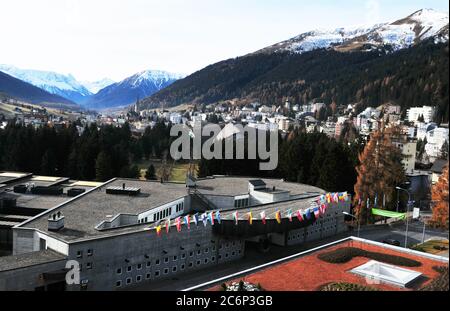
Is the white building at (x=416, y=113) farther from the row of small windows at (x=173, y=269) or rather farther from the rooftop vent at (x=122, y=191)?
the row of small windows at (x=173, y=269)

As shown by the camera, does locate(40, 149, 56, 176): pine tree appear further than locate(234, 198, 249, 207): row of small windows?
Yes

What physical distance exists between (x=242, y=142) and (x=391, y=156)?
27.6 meters

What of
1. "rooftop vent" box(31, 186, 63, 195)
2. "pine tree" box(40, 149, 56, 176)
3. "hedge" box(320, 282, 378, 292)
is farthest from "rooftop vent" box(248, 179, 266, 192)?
"pine tree" box(40, 149, 56, 176)

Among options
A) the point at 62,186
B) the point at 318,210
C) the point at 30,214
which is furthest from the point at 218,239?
the point at 62,186

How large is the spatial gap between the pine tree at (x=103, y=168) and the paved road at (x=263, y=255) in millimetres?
28751

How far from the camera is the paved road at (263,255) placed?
3028 centimetres

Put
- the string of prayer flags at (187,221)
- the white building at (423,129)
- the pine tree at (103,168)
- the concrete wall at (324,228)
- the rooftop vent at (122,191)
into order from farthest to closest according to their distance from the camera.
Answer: the white building at (423,129) → the pine tree at (103,168) → the concrete wall at (324,228) → the rooftop vent at (122,191) → the string of prayer flags at (187,221)

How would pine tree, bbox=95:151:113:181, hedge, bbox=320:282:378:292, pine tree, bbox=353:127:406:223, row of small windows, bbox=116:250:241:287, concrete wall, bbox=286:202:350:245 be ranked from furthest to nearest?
pine tree, bbox=95:151:113:181, pine tree, bbox=353:127:406:223, concrete wall, bbox=286:202:350:245, row of small windows, bbox=116:250:241:287, hedge, bbox=320:282:378:292

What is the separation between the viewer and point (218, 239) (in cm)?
3478

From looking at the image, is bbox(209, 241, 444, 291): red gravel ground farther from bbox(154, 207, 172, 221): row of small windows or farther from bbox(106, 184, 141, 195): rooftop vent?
bbox(106, 184, 141, 195): rooftop vent

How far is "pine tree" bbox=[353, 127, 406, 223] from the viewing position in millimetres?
48469

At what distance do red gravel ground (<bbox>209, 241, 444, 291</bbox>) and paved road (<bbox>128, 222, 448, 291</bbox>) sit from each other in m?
3.31

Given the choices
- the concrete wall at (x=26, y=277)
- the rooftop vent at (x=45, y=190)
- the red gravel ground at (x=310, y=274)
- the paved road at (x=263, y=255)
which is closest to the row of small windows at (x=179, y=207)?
the paved road at (x=263, y=255)
